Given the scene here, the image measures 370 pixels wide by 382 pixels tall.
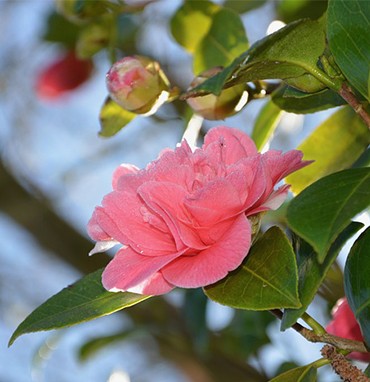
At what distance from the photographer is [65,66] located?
1.96 m

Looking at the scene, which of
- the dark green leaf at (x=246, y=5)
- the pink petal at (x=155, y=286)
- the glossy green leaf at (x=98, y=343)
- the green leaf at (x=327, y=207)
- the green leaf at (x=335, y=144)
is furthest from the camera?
the glossy green leaf at (x=98, y=343)

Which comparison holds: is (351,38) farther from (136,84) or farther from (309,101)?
(136,84)

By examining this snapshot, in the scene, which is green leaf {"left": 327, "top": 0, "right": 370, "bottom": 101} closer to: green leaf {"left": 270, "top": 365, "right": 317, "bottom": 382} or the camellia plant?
the camellia plant

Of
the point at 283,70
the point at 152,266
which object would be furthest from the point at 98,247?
the point at 283,70

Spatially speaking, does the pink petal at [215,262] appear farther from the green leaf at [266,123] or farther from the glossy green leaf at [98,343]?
the glossy green leaf at [98,343]

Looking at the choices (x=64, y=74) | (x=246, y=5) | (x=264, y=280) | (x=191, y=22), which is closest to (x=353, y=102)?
(x=264, y=280)

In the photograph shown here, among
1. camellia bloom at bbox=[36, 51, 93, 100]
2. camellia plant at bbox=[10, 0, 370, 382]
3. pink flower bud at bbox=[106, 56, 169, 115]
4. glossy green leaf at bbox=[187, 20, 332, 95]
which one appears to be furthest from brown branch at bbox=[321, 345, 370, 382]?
camellia bloom at bbox=[36, 51, 93, 100]

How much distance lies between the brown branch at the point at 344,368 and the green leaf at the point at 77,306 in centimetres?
16

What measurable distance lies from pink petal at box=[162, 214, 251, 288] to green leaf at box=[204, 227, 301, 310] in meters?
0.04

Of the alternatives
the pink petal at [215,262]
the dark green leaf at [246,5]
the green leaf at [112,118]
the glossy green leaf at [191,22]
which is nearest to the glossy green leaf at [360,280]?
the pink petal at [215,262]

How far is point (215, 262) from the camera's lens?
2.12 feet

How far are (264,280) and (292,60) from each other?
0.18 metres

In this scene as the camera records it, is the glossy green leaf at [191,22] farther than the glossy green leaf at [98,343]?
No

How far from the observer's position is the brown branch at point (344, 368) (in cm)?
64
